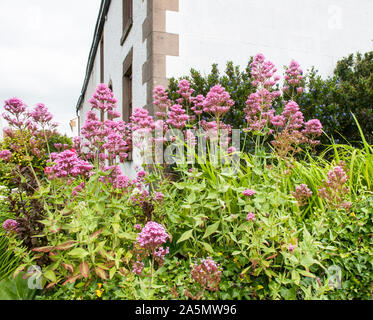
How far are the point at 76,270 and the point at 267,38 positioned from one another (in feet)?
19.0

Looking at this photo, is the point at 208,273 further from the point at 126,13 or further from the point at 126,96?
the point at 126,13

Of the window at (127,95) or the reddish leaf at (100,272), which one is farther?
the window at (127,95)

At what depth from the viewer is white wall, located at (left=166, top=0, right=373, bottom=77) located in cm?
554

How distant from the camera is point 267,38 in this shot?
6277 mm

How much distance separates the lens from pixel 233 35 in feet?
19.7

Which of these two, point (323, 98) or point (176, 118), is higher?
point (323, 98)

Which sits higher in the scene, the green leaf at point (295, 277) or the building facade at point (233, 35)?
the building facade at point (233, 35)

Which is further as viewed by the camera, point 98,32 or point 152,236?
point 98,32

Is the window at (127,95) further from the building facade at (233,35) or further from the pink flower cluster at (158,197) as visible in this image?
the pink flower cluster at (158,197)

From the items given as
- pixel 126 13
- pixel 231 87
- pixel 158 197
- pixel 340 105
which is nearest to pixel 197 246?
pixel 158 197

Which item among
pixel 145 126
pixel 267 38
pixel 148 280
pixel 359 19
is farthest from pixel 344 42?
pixel 148 280

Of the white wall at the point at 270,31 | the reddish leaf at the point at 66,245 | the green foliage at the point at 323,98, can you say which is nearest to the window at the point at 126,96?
the white wall at the point at 270,31

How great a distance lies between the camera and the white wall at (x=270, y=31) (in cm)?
554

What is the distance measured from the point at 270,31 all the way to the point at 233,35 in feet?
2.81
